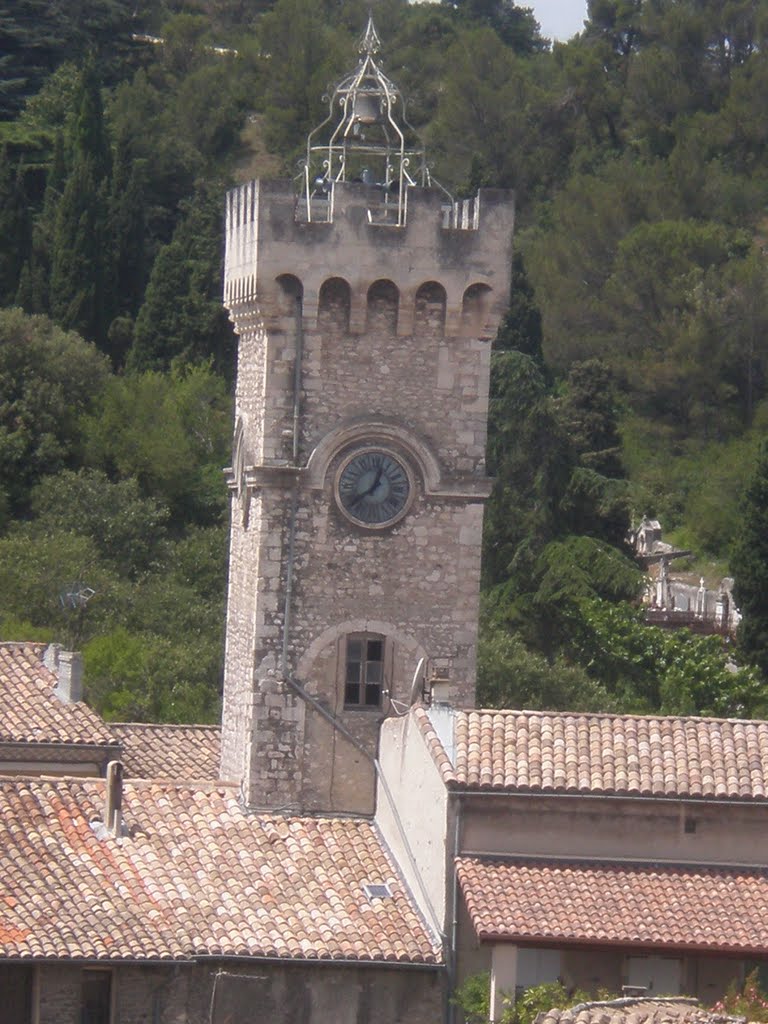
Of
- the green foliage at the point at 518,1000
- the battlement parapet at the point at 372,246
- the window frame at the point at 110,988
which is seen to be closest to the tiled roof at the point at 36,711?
the battlement parapet at the point at 372,246

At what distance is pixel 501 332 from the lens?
6059 cm

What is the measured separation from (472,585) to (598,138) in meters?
58.2

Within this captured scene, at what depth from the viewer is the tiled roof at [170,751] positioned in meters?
28.1

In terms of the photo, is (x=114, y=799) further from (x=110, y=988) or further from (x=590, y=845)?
(x=590, y=845)

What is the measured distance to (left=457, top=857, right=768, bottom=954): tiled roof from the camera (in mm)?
21875

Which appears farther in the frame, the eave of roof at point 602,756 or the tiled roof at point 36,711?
the tiled roof at point 36,711

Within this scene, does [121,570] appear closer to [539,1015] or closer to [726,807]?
[726,807]

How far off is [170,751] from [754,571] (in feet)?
64.2

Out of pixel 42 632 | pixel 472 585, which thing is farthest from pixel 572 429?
pixel 472 585

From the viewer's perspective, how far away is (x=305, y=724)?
2573 centimetres

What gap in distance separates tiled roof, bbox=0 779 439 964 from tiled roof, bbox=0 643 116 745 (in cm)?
287

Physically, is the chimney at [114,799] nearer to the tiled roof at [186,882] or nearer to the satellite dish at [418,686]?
the tiled roof at [186,882]

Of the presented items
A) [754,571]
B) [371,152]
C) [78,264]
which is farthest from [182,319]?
[371,152]

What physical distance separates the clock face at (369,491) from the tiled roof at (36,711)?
3787 mm
